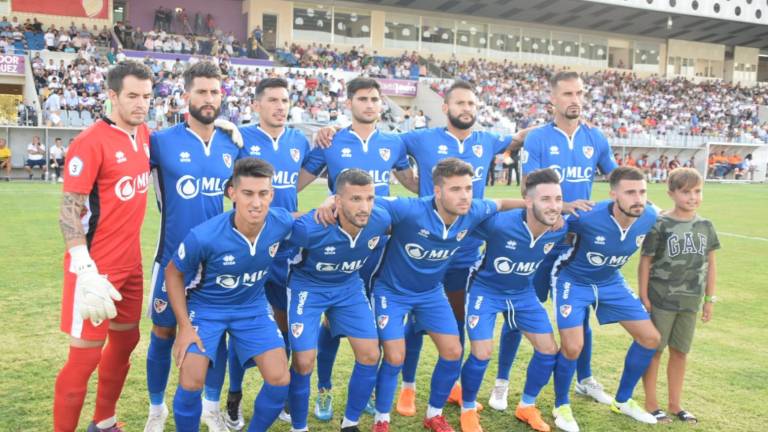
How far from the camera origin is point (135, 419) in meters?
4.63

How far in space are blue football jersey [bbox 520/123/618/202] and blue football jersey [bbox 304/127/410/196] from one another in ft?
3.90

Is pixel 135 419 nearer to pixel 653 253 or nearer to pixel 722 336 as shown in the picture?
pixel 653 253

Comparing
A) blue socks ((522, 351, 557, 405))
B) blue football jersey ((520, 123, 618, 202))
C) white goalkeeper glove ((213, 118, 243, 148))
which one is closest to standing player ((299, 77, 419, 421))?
white goalkeeper glove ((213, 118, 243, 148))

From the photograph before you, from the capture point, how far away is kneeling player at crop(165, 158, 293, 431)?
13.0 feet

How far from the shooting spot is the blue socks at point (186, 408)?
3.87m

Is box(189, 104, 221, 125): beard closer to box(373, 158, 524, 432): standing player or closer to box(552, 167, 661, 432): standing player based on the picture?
box(373, 158, 524, 432): standing player

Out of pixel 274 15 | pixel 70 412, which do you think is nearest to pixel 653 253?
pixel 70 412

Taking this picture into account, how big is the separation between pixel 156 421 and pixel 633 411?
3.51m

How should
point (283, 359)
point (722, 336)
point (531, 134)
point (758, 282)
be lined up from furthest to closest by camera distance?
point (758, 282) → point (722, 336) → point (531, 134) → point (283, 359)

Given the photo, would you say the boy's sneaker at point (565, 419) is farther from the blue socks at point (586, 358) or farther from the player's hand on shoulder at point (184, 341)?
the player's hand on shoulder at point (184, 341)

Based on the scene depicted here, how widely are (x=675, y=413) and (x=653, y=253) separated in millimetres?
1242

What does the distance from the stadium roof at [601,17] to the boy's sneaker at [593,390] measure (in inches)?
1553

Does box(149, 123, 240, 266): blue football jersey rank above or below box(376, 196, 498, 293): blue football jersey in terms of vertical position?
above

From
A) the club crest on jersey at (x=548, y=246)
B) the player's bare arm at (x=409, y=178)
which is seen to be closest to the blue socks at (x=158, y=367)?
the player's bare arm at (x=409, y=178)
